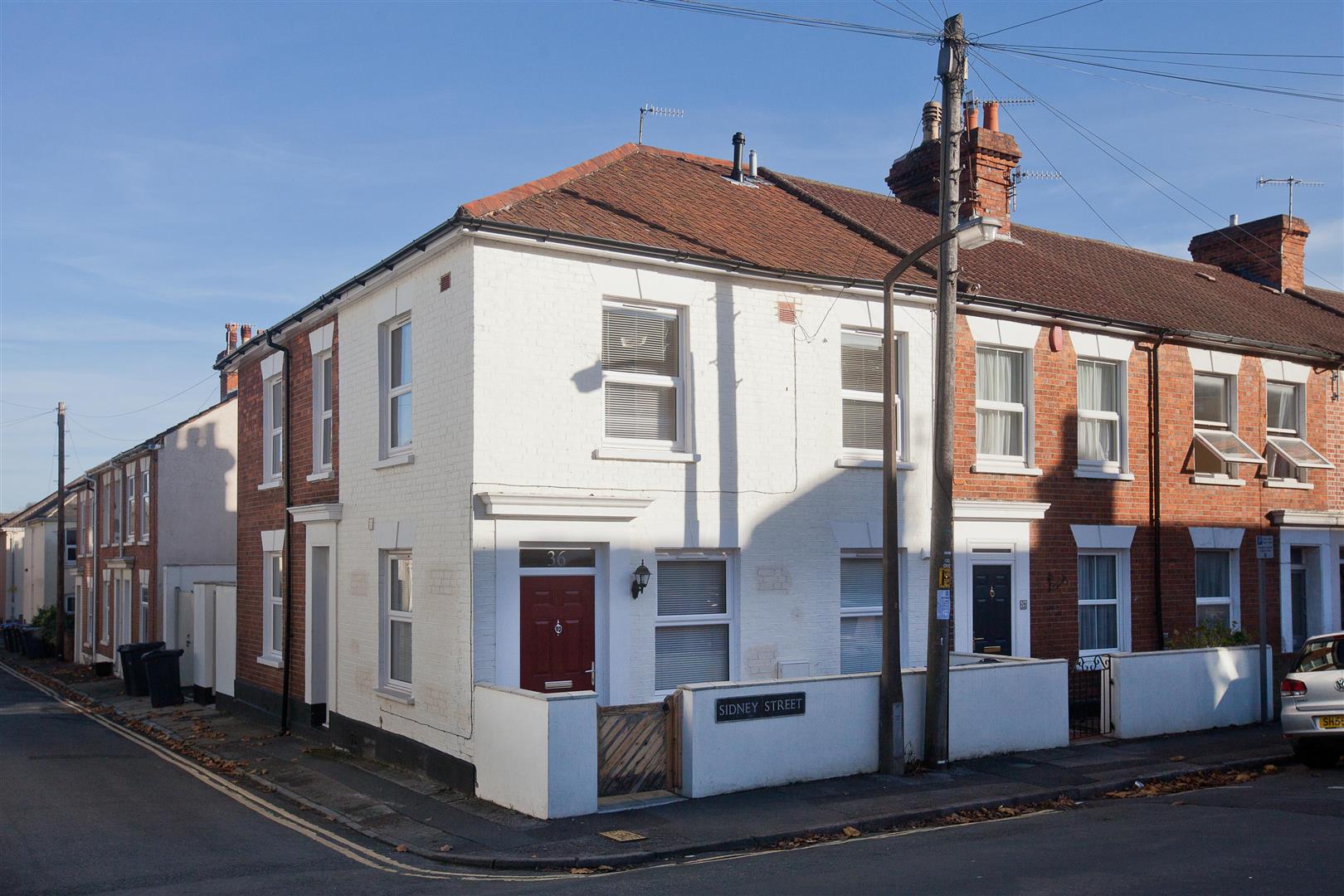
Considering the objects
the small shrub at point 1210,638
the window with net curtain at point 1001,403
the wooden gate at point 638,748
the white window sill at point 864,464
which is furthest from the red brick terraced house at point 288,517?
the small shrub at point 1210,638

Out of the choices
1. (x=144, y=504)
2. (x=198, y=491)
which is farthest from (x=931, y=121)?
(x=144, y=504)

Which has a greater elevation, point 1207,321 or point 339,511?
point 1207,321

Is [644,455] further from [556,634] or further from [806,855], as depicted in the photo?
[806,855]

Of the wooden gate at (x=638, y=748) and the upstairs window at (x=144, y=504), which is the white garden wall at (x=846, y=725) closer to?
the wooden gate at (x=638, y=748)

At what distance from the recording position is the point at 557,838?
32.4 feet

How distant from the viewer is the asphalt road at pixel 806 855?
8.30 m

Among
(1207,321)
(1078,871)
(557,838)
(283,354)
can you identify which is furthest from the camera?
(1207,321)

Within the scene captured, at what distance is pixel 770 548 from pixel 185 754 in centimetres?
879

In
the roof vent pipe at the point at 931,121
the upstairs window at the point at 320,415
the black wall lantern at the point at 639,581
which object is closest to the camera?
the black wall lantern at the point at 639,581

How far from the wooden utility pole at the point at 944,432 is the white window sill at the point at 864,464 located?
182cm

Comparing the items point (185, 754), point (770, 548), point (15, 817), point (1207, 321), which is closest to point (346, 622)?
point (185, 754)

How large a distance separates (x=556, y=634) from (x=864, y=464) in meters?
4.60

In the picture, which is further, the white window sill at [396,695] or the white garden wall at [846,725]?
the white window sill at [396,695]

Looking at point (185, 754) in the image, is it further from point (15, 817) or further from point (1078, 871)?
point (1078, 871)
